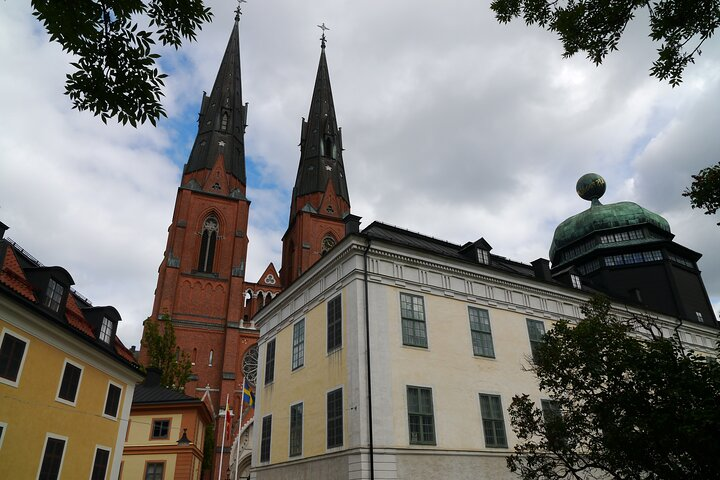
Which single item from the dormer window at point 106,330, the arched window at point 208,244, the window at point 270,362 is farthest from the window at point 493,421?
the arched window at point 208,244

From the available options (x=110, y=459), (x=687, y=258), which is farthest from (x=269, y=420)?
(x=687, y=258)

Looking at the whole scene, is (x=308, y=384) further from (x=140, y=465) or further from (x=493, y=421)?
(x=140, y=465)

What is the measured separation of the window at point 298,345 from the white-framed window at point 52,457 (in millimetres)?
9015

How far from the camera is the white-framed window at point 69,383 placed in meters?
18.1

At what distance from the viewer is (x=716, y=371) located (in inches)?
370

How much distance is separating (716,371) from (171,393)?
30.1 m

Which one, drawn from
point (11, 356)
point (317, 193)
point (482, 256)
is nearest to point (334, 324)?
point (482, 256)

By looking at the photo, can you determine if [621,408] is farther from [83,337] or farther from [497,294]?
[83,337]

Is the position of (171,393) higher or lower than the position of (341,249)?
lower

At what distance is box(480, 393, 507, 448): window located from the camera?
19219 millimetres

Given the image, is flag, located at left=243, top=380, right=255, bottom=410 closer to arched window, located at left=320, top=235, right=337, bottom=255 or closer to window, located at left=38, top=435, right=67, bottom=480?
arched window, located at left=320, top=235, right=337, bottom=255

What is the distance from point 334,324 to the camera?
2022 centimetres

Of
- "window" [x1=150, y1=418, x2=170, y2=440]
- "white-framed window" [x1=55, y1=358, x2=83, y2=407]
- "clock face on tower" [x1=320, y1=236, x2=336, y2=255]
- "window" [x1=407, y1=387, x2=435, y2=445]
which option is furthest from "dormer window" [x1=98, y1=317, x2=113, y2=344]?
"clock face on tower" [x1=320, y1=236, x2=336, y2=255]

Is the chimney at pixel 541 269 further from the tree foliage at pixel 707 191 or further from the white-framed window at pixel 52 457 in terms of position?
the white-framed window at pixel 52 457
